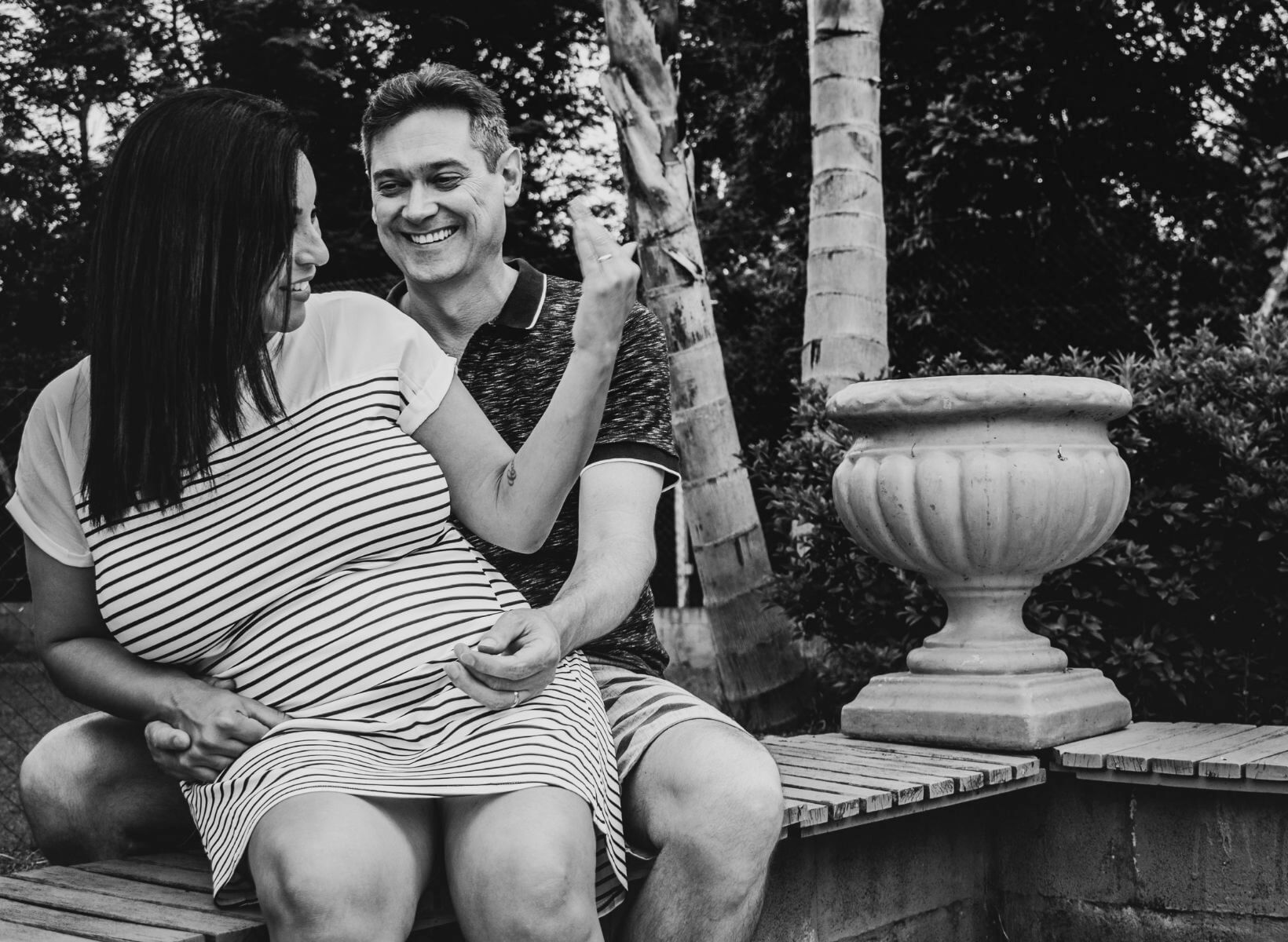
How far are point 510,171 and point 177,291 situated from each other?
0.83 meters

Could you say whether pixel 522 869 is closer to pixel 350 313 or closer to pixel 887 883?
pixel 350 313

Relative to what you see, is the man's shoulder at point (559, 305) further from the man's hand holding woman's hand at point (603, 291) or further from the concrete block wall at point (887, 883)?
the concrete block wall at point (887, 883)

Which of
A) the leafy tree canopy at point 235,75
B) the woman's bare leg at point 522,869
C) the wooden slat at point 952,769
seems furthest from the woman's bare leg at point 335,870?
the leafy tree canopy at point 235,75

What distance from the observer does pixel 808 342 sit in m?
5.35

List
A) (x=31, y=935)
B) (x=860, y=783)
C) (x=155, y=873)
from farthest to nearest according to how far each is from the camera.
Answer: (x=860, y=783)
(x=155, y=873)
(x=31, y=935)

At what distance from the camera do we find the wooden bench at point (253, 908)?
1841mm

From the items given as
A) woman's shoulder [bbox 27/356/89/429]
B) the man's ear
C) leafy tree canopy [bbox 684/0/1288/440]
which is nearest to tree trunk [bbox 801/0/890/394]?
the man's ear

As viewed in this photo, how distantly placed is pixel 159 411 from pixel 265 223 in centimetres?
32

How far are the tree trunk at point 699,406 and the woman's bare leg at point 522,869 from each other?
130 inches

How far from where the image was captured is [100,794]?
223 centimetres

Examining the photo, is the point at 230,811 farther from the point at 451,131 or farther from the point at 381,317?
the point at 451,131

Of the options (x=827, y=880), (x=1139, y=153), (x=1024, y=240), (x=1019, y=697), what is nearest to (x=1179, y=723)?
(x=1019, y=697)

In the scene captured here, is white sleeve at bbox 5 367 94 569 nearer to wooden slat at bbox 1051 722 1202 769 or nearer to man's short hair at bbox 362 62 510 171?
man's short hair at bbox 362 62 510 171

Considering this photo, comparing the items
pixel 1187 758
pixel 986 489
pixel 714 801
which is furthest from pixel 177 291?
pixel 1187 758
